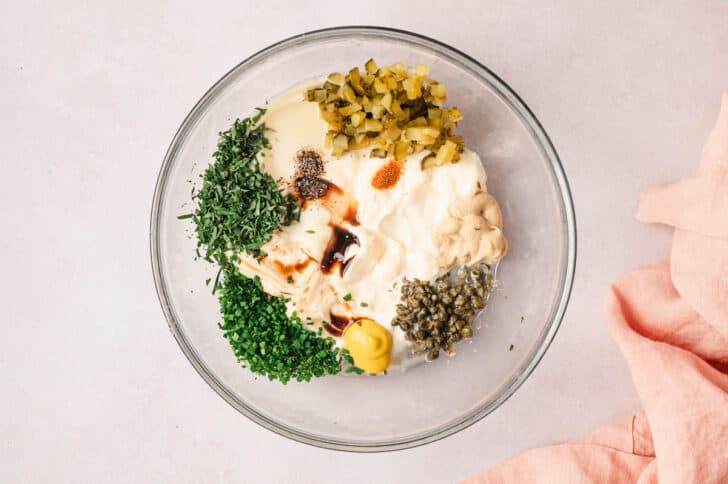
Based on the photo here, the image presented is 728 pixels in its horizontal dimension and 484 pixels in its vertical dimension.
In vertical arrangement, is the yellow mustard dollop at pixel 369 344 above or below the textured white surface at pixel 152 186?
below

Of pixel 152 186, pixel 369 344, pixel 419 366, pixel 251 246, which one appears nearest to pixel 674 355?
pixel 419 366

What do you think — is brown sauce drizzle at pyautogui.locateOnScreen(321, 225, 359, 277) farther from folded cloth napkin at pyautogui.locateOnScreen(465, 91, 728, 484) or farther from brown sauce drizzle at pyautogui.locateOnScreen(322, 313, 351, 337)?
folded cloth napkin at pyautogui.locateOnScreen(465, 91, 728, 484)

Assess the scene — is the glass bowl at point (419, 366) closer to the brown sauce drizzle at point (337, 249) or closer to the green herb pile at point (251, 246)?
the green herb pile at point (251, 246)

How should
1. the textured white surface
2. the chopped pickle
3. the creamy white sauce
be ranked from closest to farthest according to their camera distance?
the chopped pickle
the creamy white sauce
the textured white surface

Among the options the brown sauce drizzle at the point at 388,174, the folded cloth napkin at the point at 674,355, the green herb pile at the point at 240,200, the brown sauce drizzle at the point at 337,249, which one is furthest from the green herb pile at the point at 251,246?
the folded cloth napkin at the point at 674,355

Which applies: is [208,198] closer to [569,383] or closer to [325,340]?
[325,340]

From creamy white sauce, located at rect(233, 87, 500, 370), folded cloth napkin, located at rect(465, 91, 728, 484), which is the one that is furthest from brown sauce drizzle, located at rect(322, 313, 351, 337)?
folded cloth napkin, located at rect(465, 91, 728, 484)
